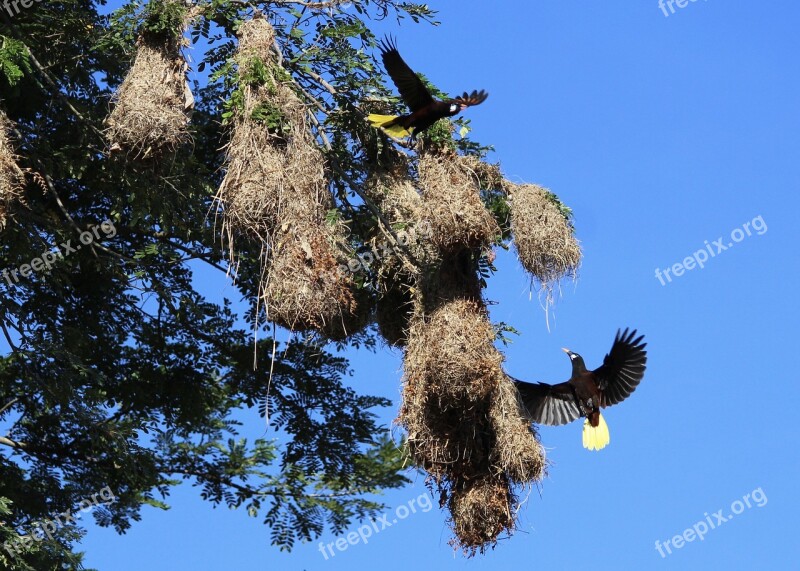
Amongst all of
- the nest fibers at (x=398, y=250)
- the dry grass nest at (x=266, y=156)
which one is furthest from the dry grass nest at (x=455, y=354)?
the dry grass nest at (x=266, y=156)

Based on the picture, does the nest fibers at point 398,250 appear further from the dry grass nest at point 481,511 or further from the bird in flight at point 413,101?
the dry grass nest at point 481,511

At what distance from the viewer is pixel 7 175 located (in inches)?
249

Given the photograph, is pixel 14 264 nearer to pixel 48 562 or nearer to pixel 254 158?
pixel 48 562

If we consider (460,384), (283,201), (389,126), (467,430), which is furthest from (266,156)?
(467,430)

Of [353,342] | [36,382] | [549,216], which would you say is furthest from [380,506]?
[549,216]

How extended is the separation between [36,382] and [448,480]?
281 centimetres

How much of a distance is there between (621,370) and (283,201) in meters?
2.32

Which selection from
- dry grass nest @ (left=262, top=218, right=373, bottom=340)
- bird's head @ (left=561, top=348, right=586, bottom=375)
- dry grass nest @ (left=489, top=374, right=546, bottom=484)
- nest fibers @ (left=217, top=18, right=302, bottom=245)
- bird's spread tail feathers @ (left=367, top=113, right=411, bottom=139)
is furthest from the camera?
bird's head @ (left=561, top=348, right=586, bottom=375)

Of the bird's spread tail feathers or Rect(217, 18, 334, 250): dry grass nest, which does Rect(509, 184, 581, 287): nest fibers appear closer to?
the bird's spread tail feathers

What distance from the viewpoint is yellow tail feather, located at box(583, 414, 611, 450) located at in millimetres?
6898

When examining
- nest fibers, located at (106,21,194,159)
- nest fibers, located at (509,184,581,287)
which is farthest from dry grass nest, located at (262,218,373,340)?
nest fibers, located at (509,184,581,287)

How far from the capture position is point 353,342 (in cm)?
857

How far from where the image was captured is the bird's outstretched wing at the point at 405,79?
240 inches

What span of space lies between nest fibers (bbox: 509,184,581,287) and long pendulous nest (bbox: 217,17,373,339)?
88 centimetres
